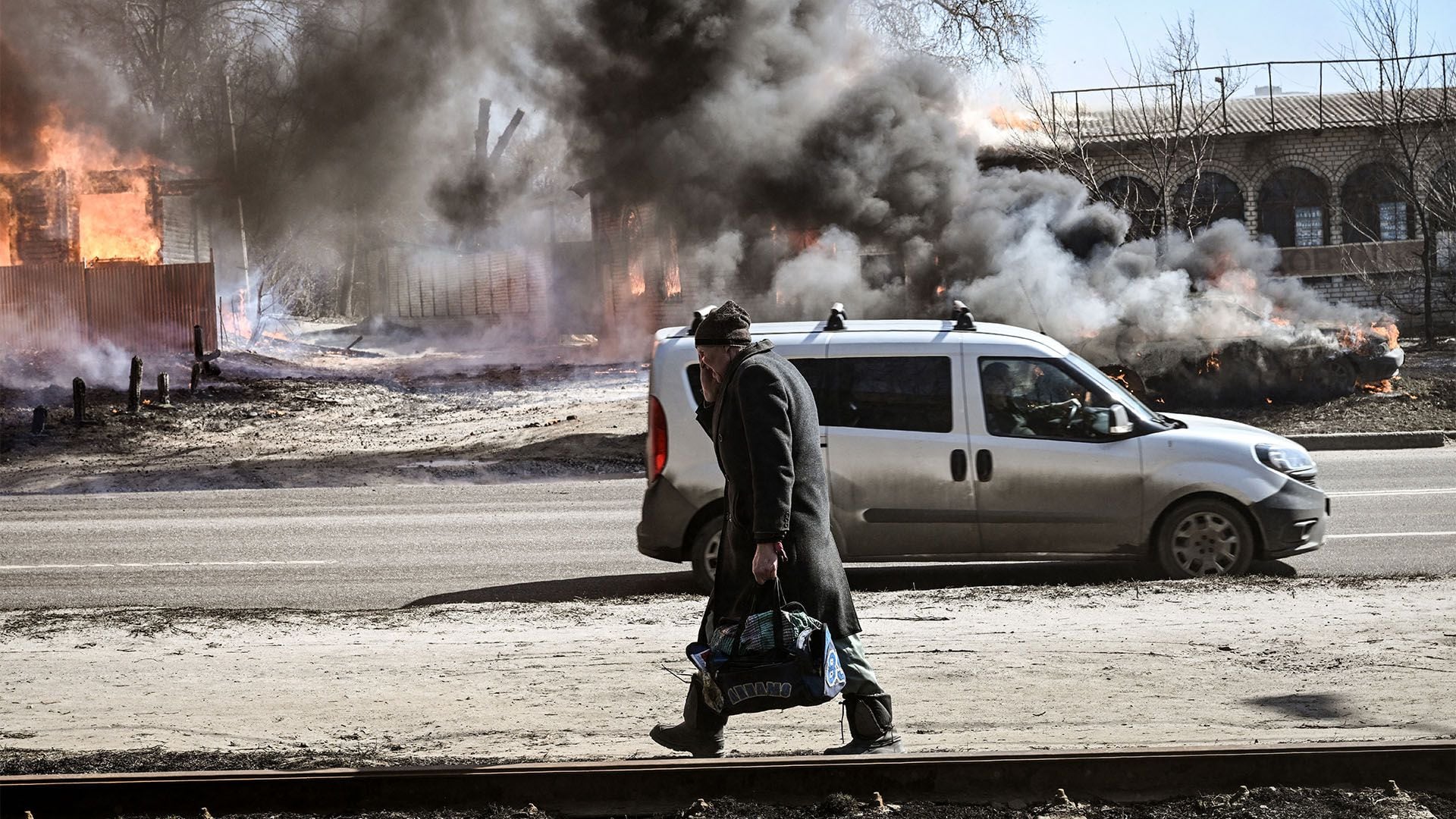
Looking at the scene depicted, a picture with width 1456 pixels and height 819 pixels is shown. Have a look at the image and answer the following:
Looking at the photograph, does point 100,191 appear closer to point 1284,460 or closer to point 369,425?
point 369,425

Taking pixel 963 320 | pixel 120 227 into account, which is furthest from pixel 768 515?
pixel 120 227

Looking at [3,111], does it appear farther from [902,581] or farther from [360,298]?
[902,581]

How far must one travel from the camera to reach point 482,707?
19.0 feet

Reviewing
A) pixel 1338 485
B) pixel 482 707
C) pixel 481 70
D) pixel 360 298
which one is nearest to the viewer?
pixel 482 707

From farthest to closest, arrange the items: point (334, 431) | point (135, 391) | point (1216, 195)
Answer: point (1216, 195), point (334, 431), point (135, 391)

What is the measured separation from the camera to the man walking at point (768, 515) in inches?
173

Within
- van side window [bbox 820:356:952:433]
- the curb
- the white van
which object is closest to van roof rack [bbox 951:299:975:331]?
the white van

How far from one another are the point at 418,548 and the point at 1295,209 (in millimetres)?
32259

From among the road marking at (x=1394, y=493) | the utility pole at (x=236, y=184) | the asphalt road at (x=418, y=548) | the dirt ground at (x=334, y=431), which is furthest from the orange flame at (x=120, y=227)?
the road marking at (x=1394, y=493)

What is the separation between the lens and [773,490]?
436 centimetres

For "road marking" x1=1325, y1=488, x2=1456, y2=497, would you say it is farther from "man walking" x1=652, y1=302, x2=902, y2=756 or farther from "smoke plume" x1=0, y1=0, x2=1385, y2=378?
"man walking" x1=652, y1=302, x2=902, y2=756

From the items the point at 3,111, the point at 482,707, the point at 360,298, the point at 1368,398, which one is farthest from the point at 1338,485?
the point at 360,298

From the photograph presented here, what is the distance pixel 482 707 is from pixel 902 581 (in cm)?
Answer: 371

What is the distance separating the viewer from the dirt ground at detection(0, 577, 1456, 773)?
5207 millimetres
